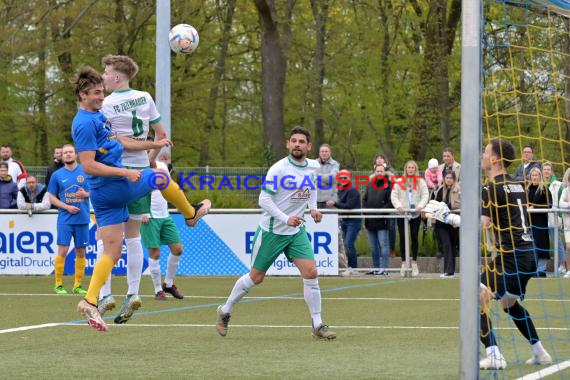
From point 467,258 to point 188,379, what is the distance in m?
2.12

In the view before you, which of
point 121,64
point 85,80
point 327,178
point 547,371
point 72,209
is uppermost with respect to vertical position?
point 121,64

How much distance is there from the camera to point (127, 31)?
36906 mm

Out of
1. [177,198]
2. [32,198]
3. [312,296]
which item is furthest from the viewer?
[32,198]

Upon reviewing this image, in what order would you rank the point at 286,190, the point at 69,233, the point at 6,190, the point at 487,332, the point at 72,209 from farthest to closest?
the point at 6,190 → the point at 69,233 → the point at 72,209 → the point at 286,190 → the point at 487,332

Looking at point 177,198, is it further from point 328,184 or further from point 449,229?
point 328,184

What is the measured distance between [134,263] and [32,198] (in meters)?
11.2

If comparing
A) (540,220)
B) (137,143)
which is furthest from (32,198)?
(137,143)

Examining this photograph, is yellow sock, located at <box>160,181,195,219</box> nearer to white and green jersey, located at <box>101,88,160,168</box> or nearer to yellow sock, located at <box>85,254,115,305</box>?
white and green jersey, located at <box>101,88,160,168</box>

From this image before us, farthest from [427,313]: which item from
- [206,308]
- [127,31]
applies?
[127,31]

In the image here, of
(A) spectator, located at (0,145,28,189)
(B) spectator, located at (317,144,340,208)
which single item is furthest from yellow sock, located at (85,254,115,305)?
(A) spectator, located at (0,145,28,189)

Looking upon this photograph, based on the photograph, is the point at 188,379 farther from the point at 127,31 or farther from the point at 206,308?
the point at 127,31

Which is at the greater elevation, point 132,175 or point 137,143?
point 137,143

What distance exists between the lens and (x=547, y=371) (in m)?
8.41

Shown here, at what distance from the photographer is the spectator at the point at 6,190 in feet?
71.6
